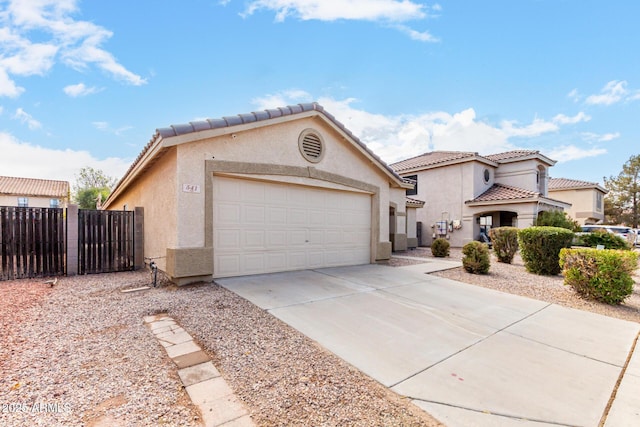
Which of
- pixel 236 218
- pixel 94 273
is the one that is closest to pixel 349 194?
pixel 236 218

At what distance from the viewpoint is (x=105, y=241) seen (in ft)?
27.7

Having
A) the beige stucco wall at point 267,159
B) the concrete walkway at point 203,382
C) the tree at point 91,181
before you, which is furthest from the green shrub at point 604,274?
the tree at point 91,181

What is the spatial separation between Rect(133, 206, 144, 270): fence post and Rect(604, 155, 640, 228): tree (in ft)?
156

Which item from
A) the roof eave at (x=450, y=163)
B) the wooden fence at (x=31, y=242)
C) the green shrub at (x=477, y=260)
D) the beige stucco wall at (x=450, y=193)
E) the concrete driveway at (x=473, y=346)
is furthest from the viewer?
the beige stucco wall at (x=450, y=193)

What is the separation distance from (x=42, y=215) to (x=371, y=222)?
10026 mm

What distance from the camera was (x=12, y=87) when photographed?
10938 mm

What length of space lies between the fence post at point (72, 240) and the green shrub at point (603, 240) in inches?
845

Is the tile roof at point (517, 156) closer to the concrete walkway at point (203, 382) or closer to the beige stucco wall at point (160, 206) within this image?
the beige stucco wall at point (160, 206)

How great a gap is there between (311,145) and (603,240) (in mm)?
15497

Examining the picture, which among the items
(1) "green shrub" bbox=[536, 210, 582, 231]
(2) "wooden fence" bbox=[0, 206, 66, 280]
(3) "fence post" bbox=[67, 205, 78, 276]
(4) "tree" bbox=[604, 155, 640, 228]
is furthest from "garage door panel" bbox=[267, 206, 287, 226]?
(4) "tree" bbox=[604, 155, 640, 228]

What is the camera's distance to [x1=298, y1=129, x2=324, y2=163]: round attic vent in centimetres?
880

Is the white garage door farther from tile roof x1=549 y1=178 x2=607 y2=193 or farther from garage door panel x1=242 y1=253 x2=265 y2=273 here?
tile roof x1=549 y1=178 x2=607 y2=193

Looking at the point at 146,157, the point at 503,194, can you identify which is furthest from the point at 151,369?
the point at 503,194

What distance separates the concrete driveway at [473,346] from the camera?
2791mm
